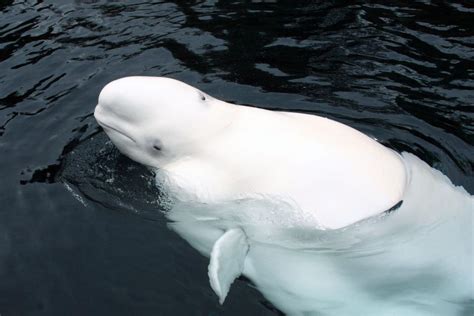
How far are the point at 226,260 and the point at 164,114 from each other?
5.69 feet

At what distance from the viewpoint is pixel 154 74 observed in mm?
11000

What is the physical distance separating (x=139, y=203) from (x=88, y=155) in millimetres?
1446

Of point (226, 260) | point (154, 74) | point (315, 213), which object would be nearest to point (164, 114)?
point (226, 260)

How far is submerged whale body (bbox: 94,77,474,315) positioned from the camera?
622 centimetres

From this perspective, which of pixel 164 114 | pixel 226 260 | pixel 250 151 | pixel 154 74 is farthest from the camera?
pixel 154 74

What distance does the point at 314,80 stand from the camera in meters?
10.5

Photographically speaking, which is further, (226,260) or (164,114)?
(164,114)

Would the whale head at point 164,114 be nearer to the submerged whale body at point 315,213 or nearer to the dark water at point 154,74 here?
the submerged whale body at point 315,213

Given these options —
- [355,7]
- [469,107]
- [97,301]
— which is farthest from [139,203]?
[355,7]

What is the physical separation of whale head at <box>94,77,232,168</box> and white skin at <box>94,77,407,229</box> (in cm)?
1

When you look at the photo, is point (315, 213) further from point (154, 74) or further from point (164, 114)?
point (154, 74)

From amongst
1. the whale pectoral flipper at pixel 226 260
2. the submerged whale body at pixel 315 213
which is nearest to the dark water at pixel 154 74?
the whale pectoral flipper at pixel 226 260

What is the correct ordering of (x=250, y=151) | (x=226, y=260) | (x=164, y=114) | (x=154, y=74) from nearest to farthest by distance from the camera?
(x=226, y=260) < (x=250, y=151) < (x=164, y=114) < (x=154, y=74)

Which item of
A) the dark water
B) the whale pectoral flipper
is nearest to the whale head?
the dark water
